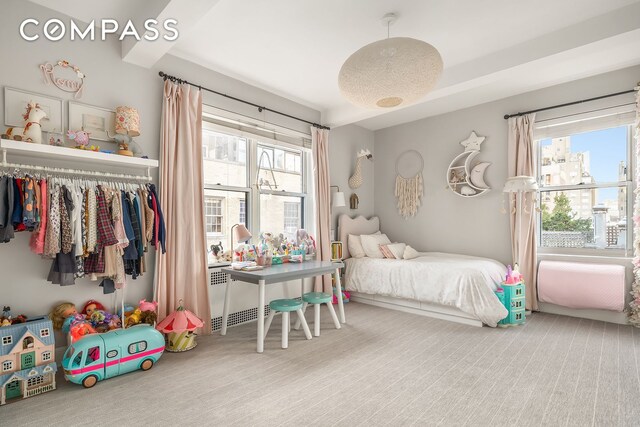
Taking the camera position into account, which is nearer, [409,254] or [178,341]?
[178,341]

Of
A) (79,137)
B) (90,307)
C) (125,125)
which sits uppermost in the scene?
(125,125)

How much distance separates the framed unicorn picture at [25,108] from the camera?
237cm

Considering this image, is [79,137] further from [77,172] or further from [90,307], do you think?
[90,307]

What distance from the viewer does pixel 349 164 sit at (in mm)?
5316

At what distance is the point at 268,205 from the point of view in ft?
13.8

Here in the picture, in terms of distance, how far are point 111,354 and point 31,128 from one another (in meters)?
1.63

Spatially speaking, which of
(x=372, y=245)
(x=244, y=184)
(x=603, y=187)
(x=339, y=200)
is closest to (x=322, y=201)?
(x=339, y=200)

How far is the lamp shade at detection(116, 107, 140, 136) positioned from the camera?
108 inches

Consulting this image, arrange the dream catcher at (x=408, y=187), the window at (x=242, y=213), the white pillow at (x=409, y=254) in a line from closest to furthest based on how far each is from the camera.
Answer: the window at (x=242, y=213) → the white pillow at (x=409, y=254) → the dream catcher at (x=408, y=187)

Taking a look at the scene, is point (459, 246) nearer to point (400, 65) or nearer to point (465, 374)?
point (465, 374)

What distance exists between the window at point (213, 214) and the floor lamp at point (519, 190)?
3.26 meters

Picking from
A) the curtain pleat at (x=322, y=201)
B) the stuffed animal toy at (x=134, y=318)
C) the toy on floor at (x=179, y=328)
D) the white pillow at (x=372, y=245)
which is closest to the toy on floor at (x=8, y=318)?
the stuffed animal toy at (x=134, y=318)

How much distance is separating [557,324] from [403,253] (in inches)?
72.1

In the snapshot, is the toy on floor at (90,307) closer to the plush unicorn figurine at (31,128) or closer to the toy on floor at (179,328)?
the toy on floor at (179,328)
